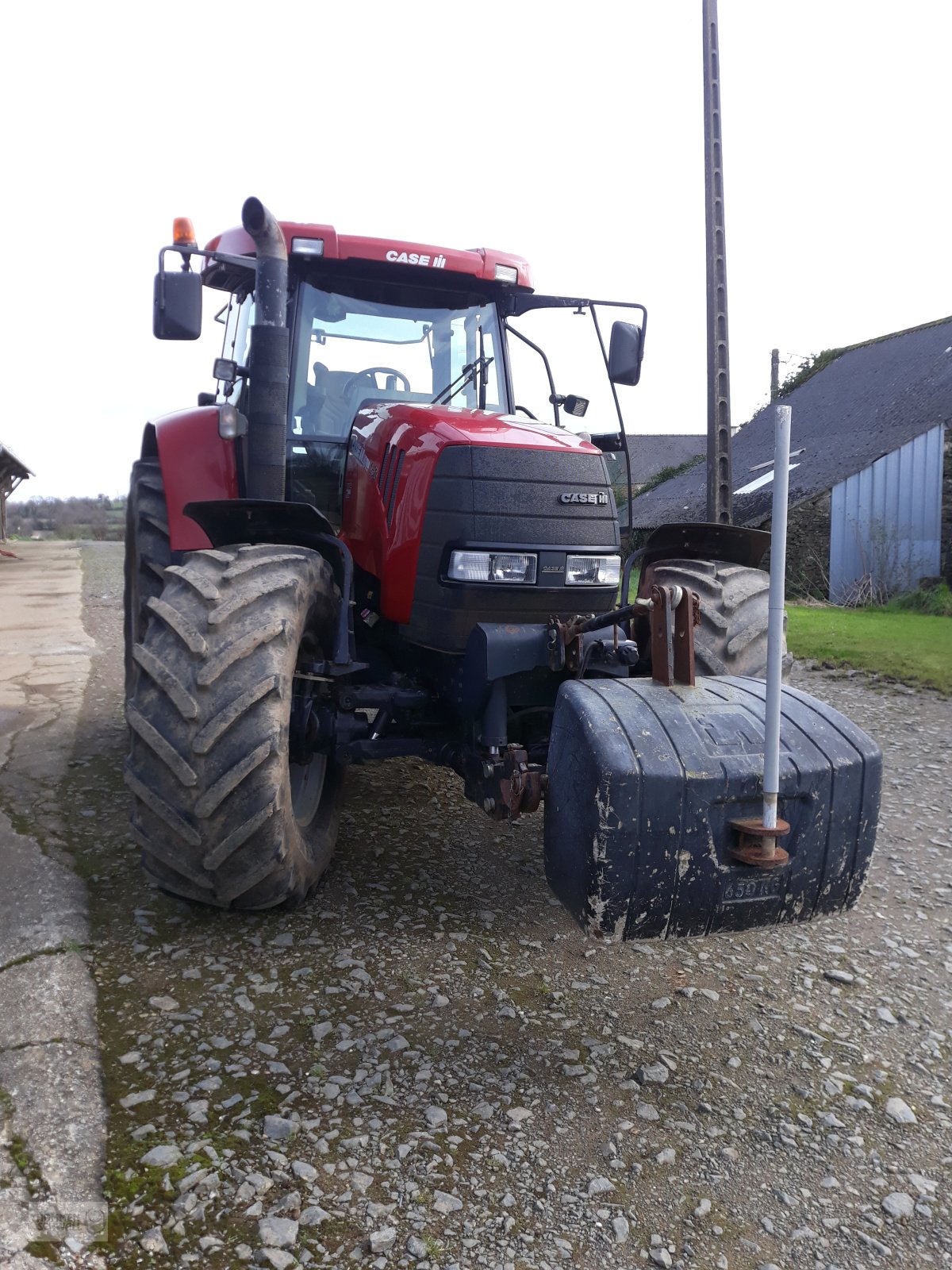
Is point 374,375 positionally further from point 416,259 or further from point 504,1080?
point 504,1080

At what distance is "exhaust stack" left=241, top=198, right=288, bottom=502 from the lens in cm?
340

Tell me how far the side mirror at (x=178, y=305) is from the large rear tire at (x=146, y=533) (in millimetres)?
925

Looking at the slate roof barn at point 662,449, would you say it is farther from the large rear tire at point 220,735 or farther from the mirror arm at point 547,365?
the large rear tire at point 220,735

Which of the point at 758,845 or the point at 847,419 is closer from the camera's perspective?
the point at 758,845

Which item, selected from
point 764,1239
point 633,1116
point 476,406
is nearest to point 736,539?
point 476,406

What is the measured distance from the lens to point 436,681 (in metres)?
3.48

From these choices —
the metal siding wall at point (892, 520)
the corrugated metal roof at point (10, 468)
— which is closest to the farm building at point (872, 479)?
the metal siding wall at point (892, 520)

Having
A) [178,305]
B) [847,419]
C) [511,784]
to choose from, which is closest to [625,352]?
[178,305]

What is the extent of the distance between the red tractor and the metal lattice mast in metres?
5.19

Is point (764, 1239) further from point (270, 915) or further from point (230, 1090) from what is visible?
point (270, 915)

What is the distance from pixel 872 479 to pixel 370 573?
15236mm

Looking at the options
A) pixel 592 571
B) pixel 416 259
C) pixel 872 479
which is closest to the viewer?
pixel 592 571

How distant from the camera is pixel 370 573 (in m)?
3.54

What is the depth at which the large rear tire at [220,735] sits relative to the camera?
2607 millimetres
